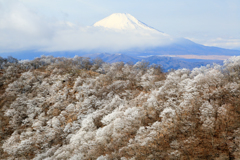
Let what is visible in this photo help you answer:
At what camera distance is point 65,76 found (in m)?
96.6

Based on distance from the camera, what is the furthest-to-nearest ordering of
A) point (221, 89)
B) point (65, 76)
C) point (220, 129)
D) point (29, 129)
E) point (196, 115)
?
1. point (65, 76)
2. point (29, 129)
3. point (221, 89)
4. point (196, 115)
5. point (220, 129)

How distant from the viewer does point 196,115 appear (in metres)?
43.7

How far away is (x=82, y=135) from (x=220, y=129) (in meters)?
41.0

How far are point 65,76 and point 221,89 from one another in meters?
78.3

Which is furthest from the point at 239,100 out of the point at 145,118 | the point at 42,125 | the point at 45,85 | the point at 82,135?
the point at 45,85

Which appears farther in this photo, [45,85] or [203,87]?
[45,85]

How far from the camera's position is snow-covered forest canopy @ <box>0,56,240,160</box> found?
38.1m

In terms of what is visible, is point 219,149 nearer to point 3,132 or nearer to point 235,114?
point 235,114

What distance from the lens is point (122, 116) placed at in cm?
5341

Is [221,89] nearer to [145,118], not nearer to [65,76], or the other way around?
[145,118]

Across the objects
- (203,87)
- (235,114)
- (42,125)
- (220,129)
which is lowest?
(42,125)

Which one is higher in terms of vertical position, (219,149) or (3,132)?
(219,149)

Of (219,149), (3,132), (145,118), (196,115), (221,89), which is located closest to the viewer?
(219,149)

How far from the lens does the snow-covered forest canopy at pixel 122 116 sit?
38.1 m
